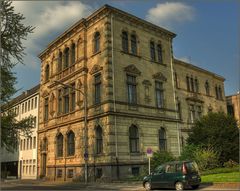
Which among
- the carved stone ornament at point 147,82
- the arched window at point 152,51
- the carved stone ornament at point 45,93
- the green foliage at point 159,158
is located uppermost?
the arched window at point 152,51

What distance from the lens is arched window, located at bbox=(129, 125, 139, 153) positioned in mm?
31127

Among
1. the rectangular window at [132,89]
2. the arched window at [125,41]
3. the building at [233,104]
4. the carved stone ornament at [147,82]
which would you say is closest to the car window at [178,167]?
the rectangular window at [132,89]

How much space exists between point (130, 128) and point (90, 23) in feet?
41.2

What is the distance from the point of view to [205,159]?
29891 millimetres

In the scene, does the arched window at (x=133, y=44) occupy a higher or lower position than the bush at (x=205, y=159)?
higher

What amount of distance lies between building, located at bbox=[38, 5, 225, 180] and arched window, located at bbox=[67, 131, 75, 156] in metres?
0.11

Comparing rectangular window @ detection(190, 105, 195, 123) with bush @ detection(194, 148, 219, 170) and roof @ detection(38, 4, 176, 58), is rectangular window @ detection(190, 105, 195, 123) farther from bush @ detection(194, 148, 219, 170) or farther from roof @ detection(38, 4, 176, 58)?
bush @ detection(194, 148, 219, 170)

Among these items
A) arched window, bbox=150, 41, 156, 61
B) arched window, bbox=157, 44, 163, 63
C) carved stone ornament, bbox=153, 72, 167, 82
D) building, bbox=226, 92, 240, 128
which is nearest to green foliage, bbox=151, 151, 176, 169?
carved stone ornament, bbox=153, 72, 167, 82

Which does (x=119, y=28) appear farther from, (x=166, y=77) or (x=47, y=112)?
(x=47, y=112)

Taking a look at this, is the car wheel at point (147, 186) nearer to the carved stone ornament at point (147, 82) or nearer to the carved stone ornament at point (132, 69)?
the carved stone ornament at point (132, 69)

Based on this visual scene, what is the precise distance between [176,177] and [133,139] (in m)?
12.3

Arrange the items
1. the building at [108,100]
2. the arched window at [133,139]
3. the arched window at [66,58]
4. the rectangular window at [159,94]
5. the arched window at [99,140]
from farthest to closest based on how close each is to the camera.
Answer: the arched window at [66,58]
the rectangular window at [159,94]
the arched window at [133,139]
the arched window at [99,140]
the building at [108,100]

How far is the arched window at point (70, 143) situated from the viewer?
115ft

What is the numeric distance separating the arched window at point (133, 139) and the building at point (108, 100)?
0.32ft
